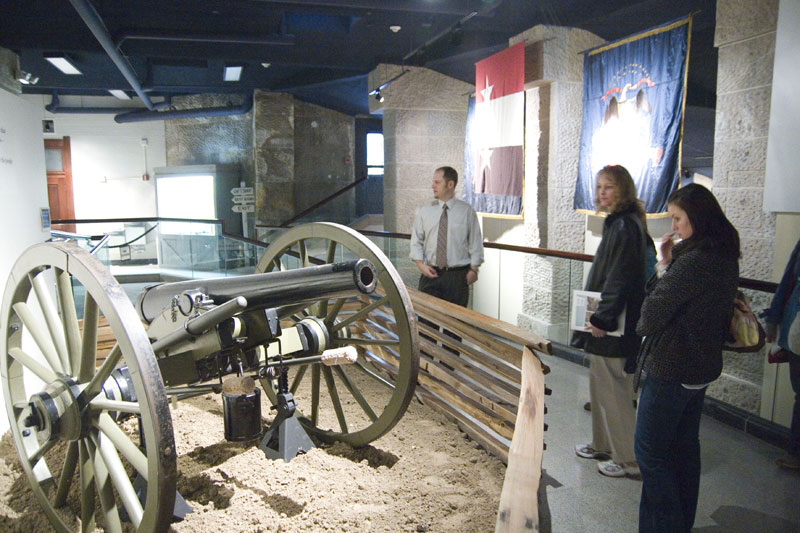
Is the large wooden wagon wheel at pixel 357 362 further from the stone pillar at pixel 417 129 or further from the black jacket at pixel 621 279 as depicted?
the stone pillar at pixel 417 129

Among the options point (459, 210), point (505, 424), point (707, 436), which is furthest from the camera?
point (459, 210)

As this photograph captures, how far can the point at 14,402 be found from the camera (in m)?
2.51

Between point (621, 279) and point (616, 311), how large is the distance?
0.16 m

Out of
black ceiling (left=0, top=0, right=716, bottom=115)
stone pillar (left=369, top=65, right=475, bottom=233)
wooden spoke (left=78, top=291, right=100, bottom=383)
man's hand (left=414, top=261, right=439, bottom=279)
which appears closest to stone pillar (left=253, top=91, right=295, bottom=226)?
black ceiling (left=0, top=0, right=716, bottom=115)

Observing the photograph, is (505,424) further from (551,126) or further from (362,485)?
(551,126)

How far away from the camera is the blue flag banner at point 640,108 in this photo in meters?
4.28

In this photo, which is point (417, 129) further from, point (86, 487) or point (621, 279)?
point (86, 487)

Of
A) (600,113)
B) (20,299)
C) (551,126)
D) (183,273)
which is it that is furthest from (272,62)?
(20,299)

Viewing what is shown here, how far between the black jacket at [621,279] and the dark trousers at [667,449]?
674mm

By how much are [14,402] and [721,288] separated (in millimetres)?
2860

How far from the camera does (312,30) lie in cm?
787

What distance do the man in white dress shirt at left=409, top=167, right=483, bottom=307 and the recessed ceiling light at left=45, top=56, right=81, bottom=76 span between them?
6.57m

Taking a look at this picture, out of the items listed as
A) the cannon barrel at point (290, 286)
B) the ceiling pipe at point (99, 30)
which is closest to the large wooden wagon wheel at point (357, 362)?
the cannon barrel at point (290, 286)

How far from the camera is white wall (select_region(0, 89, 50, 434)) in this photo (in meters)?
3.27
